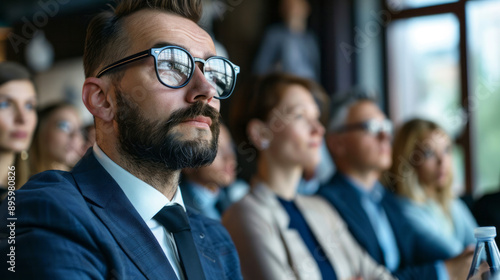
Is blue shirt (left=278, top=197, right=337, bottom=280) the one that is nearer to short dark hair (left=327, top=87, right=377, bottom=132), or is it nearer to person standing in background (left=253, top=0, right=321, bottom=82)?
short dark hair (left=327, top=87, right=377, bottom=132)

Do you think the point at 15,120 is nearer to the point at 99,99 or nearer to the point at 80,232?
the point at 99,99

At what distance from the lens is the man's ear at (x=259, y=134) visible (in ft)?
7.80

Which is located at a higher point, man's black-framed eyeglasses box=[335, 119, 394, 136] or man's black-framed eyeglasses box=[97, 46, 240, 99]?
man's black-framed eyeglasses box=[97, 46, 240, 99]

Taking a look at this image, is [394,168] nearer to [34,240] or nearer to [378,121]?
[378,121]

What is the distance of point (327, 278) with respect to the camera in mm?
2197

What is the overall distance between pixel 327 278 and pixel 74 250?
1.37 m

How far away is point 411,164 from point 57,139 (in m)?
1.93

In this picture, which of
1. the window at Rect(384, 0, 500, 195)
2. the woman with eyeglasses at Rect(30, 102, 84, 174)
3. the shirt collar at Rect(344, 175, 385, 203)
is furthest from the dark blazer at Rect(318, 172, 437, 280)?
the window at Rect(384, 0, 500, 195)

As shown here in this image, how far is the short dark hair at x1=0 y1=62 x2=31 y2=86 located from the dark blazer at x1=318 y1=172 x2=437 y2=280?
142 centimetres

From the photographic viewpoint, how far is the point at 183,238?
1247 millimetres

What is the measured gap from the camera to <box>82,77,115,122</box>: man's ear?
1299 millimetres

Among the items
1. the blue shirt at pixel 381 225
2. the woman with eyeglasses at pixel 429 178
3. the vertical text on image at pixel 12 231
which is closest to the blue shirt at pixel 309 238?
the blue shirt at pixel 381 225

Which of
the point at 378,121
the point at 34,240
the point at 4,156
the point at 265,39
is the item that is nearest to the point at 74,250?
the point at 34,240

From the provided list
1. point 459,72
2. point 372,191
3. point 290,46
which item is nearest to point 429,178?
point 372,191
